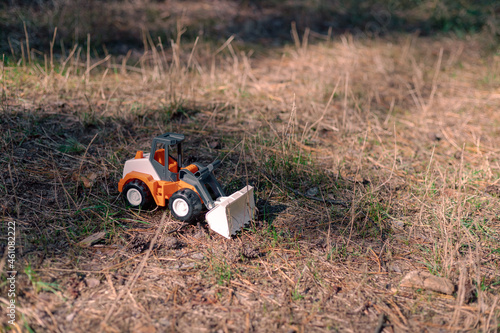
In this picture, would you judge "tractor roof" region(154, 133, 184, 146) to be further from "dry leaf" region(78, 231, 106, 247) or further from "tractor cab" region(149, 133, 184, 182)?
"dry leaf" region(78, 231, 106, 247)

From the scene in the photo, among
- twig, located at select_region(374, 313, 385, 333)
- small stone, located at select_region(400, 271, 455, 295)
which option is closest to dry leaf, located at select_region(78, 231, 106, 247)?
twig, located at select_region(374, 313, 385, 333)

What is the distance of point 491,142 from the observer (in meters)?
3.92

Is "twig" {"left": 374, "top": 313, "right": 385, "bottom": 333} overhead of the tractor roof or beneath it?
beneath

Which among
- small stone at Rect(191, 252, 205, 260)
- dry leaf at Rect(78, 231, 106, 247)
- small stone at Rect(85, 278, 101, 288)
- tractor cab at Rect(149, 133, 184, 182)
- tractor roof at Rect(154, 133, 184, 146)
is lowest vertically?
small stone at Rect(85, 278, 101, 288)

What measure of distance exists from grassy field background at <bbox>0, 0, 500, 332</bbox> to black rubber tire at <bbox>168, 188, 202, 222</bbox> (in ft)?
0.43

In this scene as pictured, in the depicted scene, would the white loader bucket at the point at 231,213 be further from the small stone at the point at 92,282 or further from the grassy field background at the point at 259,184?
the small stone at the point at 92,282

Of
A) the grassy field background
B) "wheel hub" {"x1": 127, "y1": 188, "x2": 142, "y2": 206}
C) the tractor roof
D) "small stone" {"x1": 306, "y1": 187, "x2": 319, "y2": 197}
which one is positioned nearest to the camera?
the grassy field background

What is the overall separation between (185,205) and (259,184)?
75cm

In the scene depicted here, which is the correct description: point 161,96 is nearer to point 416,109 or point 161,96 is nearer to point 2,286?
point 2,286

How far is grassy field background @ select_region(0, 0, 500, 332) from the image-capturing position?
6.80 ft

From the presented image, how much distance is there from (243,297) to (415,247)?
1176 mm

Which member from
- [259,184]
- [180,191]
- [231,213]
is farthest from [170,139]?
[259,184]

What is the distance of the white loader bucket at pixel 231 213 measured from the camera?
7.93 ft

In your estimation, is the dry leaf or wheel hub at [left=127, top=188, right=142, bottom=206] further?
wheel hub at [left=127, top=188, right=142, bottom=206]
